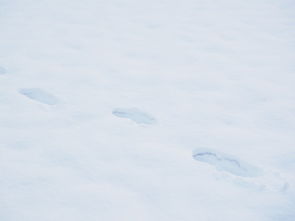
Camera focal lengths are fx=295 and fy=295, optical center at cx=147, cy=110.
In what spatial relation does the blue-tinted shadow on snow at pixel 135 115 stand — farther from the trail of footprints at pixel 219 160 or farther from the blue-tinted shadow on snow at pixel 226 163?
the blue-tinted shadow on snow at pixel 226 163

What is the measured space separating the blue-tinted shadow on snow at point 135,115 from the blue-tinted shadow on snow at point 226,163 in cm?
40

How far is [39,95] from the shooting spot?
212cm

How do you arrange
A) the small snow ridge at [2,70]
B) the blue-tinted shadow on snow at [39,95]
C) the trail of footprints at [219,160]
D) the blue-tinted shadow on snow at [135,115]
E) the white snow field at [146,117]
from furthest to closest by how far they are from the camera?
the small snow ridge at [2,70]
the blue-tinted shadow on snow at [39,95]
the blue-tinted shadow on snow at [135,115]
the trail of footprints at [219,160]
the white snow field at [146,117]

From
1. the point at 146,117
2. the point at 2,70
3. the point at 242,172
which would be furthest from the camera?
the point at 2,70

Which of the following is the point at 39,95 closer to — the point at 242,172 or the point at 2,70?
the point at 2,70

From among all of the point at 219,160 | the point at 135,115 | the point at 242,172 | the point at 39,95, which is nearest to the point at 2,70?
the point at 39,95

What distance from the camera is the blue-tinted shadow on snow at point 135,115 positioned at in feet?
6.38

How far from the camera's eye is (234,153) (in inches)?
66.8

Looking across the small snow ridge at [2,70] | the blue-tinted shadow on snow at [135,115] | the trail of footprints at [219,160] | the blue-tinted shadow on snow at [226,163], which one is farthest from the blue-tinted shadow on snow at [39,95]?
the blue-tinted shadow on snow at [226,163]

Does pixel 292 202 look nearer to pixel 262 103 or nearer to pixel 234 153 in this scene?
pixel 234 153

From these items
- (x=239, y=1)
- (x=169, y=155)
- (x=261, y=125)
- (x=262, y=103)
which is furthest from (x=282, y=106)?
(x=239, y=1)

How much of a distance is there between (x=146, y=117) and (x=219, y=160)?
565 mm

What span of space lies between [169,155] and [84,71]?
1.14 meters

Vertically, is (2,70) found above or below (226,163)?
above
